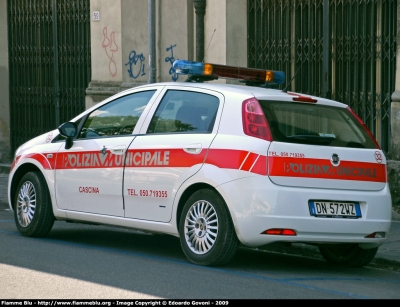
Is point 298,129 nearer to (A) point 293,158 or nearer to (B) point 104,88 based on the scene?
(A) point 293,158

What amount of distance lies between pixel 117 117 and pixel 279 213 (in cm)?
216

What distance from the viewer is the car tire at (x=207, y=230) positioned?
23.2 feet

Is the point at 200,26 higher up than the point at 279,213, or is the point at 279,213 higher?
the point at 200,26

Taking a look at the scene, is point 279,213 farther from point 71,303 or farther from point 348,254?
point 71,303

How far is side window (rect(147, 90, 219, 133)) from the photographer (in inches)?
295

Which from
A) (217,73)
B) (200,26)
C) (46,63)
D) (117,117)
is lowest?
(117,117)

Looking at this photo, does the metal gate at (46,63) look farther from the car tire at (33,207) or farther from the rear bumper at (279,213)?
the rear bumper at (279,213)

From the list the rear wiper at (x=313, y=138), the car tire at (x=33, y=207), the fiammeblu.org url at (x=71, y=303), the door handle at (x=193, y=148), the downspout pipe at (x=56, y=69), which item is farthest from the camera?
the downspout pipe at (x=56, y=69)

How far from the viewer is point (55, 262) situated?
23.8ft

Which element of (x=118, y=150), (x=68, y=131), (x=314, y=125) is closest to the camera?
(x=314, y=125)

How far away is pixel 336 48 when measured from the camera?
12812 millimetres

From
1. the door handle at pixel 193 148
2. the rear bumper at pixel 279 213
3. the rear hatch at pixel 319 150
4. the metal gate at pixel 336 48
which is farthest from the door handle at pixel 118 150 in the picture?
the metal gate at pixel 336 48

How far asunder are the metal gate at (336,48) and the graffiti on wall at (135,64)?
2.40 m

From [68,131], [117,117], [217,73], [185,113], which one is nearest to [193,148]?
[185,113]
